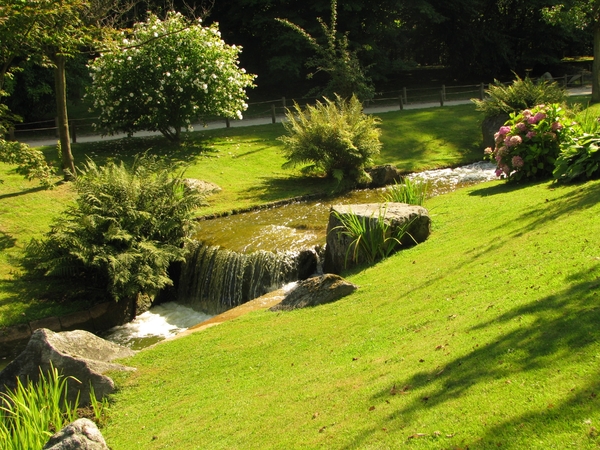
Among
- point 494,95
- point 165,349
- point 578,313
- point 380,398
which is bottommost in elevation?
point 165,349

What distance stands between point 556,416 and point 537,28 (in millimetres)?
39601

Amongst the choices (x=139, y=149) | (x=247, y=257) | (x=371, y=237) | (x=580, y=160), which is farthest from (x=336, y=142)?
(x=139, y=149)

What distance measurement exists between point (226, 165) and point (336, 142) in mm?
4691

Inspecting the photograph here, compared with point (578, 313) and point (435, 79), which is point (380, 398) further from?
point (435, 79)

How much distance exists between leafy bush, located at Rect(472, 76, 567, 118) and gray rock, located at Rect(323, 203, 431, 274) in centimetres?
1085

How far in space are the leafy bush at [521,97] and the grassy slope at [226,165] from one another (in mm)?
1820

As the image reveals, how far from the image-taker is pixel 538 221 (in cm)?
956

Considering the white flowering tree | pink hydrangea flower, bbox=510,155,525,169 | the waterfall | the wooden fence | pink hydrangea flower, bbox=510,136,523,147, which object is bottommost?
the waterfall

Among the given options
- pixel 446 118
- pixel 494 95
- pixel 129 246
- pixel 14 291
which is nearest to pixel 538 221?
pixel 129 246

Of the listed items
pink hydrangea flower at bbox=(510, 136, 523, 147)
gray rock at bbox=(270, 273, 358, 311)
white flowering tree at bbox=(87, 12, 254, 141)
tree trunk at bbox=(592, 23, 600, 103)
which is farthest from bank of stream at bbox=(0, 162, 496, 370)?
tree trunk at bbox=(592, 23, 600, 103)

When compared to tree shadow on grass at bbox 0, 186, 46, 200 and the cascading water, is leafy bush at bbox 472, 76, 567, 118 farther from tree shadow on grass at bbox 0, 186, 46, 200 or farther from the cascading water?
tree shadow on grass at bbox 0, 186, 46, 200

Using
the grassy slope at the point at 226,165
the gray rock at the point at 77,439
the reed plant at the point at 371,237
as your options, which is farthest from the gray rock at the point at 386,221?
the gray rock at the point at 77,439

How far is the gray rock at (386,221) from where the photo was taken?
11695 mm

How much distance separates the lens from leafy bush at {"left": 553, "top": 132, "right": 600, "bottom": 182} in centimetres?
1151
